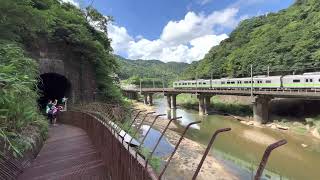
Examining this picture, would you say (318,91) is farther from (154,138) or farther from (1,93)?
(1,93)

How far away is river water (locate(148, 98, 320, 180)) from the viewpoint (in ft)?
62.7

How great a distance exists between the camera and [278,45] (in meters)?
61.9

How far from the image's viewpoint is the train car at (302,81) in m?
34.2

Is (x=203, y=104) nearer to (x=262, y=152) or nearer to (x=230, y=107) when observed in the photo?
(x=230, y=107)

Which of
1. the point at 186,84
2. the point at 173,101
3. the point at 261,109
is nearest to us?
the point at 261,109

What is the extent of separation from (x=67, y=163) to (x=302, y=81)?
106ft

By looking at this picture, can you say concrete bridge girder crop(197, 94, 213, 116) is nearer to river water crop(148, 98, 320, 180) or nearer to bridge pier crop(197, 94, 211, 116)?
bridge pier crop(197, 94, 211, 116)

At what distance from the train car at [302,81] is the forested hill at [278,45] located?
14.7 metres

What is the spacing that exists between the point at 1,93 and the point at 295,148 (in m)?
25.1

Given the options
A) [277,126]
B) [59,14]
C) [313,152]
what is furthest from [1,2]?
[277,126]

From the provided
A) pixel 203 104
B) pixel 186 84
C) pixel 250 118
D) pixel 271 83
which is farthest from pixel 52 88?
pixel 186 84

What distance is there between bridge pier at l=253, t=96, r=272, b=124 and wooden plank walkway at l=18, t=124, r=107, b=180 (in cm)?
2830

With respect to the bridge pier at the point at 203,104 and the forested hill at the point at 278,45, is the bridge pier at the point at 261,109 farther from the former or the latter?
the forested hill at the point at 278,45

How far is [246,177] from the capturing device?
699 inches
